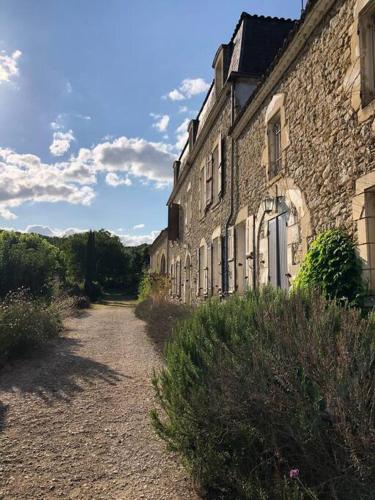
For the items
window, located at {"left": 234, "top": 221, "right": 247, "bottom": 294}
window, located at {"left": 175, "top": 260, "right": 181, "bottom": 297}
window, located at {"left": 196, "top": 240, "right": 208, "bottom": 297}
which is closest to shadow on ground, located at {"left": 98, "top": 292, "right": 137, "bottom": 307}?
window, located at {"left": 175, "top": 260, "right": 181, "bottom": 297}

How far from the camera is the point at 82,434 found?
3.54 metres

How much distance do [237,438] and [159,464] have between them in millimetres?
897

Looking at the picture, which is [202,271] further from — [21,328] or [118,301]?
[118,301]

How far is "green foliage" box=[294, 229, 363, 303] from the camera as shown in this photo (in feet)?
14.8

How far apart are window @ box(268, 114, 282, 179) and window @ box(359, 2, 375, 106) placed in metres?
2.58

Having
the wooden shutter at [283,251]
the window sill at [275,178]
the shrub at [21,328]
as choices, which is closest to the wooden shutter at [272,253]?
the wooden shutter at [283,251]

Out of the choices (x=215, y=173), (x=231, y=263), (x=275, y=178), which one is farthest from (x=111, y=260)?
(x=275, y=178)

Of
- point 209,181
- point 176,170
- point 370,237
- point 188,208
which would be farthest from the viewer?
point 176,170

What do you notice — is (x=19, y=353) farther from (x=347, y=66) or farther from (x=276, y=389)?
(x=347, y=66)

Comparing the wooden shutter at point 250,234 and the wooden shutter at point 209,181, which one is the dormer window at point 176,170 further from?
the wooden shutter at point 250,234

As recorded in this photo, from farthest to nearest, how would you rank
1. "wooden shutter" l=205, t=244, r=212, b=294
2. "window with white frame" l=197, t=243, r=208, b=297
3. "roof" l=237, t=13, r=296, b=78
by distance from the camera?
"window with white frame" l=197, t=243, r=208, b=297
"wooden shutter" l=205, t=244, r=212, b=294
"roof" l=237, t=13, r=296, b=78

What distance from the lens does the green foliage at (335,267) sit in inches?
178

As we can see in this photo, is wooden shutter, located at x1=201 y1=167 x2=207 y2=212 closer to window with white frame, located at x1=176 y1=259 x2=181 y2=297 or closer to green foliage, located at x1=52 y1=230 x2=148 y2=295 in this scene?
window with white frame, located at x1=176 y1=259 x2=181 y2=297

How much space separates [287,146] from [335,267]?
2.52 m
